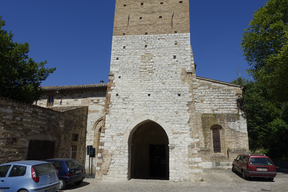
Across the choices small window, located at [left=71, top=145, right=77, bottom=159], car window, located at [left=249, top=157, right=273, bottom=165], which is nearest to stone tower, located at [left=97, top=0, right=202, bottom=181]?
car window, located at [left=249, top=157, right=273, bottom=165]

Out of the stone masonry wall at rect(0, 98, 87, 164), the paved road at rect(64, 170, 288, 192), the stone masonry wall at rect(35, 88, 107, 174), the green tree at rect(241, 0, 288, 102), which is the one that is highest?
the green tree at rect(241, 0, 288, 102)

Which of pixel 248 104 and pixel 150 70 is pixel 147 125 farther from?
pixel 248 104

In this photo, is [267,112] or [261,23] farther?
[267,112]

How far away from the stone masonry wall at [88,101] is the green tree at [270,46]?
39.0 ft

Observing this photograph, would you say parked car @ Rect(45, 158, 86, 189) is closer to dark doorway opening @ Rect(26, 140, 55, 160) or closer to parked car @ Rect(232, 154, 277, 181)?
dark doorway opening @ Rect(26, 140, 55, 160)

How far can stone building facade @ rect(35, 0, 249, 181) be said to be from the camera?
371 inches

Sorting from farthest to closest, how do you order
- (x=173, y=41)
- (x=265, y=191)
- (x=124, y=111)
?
(x=173, y=41)
(x=124, y=111)
(x=265, y=191)

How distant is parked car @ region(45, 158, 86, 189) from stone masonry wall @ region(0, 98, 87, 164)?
2.49 m

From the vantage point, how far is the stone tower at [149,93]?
30.5 feet

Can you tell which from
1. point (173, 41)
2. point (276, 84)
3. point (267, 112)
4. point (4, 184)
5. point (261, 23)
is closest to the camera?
point (4, 184)

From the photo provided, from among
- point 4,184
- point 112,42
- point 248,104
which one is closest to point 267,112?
point 248,104

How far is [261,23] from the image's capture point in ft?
47.3

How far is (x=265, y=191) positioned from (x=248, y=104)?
19559 millimetres

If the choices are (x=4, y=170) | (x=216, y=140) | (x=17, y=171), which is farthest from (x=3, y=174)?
(x=216, y=140)
